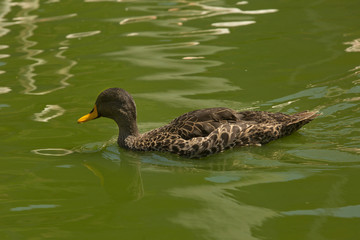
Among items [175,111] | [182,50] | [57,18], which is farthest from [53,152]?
[57,18]

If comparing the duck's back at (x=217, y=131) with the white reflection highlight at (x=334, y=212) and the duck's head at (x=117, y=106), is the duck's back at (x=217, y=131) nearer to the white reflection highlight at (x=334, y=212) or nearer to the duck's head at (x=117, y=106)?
the duck's head at (x=117, y=106)

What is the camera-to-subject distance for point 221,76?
38.2 ft

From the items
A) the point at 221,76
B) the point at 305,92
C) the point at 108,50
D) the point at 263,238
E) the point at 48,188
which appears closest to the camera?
the point at 263,238

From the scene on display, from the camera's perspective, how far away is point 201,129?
8.38m

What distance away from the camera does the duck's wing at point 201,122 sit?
836 cm

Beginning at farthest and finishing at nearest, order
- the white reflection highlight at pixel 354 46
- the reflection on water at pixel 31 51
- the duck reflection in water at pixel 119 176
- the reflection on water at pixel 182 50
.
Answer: the white reflection highlight at pixel 354 46 < the reflection on water at pixel 31 51 < the reflection on water at pixel 182 50 < the duck reflection in water at pixel 119 176

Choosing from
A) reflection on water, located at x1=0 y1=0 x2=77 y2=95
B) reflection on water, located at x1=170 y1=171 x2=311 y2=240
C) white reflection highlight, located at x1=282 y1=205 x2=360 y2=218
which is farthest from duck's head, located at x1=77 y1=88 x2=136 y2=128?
white reflection highlight, located at x1=282 y1=205 x2=360 y2=218

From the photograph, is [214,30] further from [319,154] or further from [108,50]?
[319,154]

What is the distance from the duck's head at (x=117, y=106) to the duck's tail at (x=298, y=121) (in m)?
2.10

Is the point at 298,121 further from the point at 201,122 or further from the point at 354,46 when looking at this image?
the point at 354,46

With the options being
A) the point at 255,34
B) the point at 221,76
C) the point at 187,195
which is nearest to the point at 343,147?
the point at 187,195

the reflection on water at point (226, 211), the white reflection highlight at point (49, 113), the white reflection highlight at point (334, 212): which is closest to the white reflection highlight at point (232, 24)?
the white reflection highlight at point (49, 113)

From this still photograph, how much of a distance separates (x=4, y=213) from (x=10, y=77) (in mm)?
6111

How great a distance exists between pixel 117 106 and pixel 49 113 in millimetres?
1761
